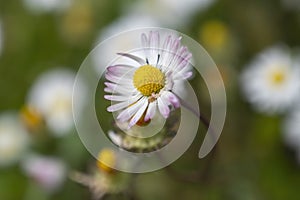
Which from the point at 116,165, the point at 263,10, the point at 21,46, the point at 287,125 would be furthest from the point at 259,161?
the point at 21,46

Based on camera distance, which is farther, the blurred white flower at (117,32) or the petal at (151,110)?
the blurred white flower at (117,32)

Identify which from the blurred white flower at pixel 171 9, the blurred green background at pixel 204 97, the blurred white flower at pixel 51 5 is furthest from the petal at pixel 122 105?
the blurred white flower at pixel 51 5

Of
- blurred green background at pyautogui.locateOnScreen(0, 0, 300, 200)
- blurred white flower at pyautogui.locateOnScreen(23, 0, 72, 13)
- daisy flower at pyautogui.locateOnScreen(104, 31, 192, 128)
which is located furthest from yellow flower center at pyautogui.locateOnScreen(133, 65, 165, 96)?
blurred white flower at pyautogui.locateOnScreen(23, 0, 72, 13)

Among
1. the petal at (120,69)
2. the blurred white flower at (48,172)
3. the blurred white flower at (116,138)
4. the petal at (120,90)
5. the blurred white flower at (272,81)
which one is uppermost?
the blurred white flower at (272,81)

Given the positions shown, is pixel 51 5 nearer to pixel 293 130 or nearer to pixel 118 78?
pixel 293 130

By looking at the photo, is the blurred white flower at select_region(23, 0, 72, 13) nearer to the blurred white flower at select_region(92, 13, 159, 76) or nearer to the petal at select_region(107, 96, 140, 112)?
the blurred white flower at select_region(92, 13, 159, 76)

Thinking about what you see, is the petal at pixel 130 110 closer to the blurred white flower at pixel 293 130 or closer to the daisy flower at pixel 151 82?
the daisy flower at pixel 151 82
